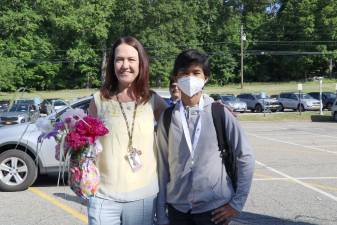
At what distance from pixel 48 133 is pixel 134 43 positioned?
769 mm

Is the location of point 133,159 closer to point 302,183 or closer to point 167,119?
point 167,119

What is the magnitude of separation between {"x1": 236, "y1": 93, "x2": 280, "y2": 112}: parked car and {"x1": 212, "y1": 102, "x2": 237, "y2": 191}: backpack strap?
38419 millimetres

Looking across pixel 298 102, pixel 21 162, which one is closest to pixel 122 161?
pixel 21 162

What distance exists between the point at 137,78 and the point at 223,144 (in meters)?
0.67

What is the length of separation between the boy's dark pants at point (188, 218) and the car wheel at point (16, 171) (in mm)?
6232

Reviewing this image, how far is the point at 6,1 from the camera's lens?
244 ft

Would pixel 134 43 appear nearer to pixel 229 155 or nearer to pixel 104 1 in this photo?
pixel 229 155

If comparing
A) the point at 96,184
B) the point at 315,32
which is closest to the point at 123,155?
the point at 96,184

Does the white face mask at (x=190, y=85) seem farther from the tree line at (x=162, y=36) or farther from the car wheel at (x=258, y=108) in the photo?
the tree line at (x=162, y=36)

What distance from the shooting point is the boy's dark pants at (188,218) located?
3.29m

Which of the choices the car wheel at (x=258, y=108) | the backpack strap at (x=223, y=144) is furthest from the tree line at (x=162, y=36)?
the backpack strap at (x=223, y=144)

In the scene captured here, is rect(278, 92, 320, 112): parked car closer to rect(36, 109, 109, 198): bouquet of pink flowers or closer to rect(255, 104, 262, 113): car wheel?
rect(255, 104, 262, 113): car wheel

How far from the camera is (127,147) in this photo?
129 inches

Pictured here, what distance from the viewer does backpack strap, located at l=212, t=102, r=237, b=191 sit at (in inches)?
127
